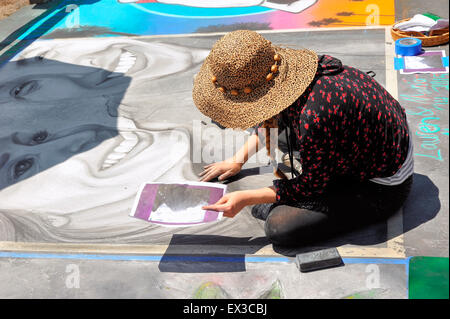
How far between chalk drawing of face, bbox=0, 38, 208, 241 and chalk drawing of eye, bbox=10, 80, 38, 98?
1cm

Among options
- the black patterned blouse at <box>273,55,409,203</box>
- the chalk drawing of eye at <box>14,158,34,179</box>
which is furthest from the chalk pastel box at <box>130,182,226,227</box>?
the chalk drawing of eye at <box>14,158,34,179</box>

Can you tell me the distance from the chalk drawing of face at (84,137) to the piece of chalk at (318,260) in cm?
117

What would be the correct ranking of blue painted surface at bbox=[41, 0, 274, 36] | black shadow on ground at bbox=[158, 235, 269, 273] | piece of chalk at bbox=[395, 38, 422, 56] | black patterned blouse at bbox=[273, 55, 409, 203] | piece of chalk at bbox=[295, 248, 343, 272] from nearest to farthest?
black patterned blouse at bbox=[273, 55, 409, 203]
piece of chalk at bbox=[295, 248, 343, 272]
black shadow on ground at bbox=[158, 235, 269, 273]
piece of chalk at bbox=[395, 38, 422, 56]
blue painted surface at bbox=[41, 0, 274, 36]

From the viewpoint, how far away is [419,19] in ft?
18.3

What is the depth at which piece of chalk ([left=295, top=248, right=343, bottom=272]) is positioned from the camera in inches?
115

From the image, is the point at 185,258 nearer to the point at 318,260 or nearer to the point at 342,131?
the point at 318,260

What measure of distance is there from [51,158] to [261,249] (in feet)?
7.27

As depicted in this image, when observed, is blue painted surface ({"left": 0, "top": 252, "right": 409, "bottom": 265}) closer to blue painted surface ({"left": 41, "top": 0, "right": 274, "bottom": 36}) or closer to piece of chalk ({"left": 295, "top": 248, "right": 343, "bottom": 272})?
piece of chalk ({"left": 295, "top": 248, "right": 343, "bottom": 272})

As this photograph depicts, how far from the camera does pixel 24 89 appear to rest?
5570mm

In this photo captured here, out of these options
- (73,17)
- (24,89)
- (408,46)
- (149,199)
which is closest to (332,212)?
(149,199)

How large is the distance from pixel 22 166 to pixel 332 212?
2.77m

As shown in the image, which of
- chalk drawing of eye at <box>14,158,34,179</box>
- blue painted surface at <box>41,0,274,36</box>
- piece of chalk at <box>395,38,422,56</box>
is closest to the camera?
chalk drawing of eye at <box>14,158,34,179</box>

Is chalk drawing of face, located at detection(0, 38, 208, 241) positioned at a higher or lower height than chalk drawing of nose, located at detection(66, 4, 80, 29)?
lower
